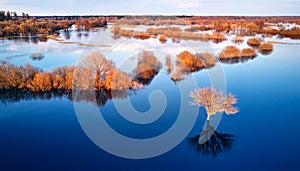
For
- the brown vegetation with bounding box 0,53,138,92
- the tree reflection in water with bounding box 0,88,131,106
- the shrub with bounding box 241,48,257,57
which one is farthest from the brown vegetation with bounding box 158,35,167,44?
the tree reflection in water with bounding box 0,88,131,106

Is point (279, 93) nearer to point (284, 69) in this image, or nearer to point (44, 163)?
point (284, 69)

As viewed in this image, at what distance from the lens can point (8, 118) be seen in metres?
9.38

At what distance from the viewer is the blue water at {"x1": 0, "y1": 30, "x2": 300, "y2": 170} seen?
7043 mm

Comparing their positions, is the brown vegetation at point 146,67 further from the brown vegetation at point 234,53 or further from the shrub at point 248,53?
the shrub at point 248,53

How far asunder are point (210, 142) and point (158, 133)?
1.60 m

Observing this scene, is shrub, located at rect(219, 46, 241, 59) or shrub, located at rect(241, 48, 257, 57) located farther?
shrub, located at rect(241, 48, 257, 57)

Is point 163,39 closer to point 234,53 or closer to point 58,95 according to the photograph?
point 234,53

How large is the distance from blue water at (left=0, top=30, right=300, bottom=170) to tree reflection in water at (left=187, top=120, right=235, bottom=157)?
0.15 meters

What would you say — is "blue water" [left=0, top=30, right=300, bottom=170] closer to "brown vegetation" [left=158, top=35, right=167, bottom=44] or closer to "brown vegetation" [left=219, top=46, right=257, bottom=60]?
"brown vegetation" [left=219, top=46, right=257, bottom=60]

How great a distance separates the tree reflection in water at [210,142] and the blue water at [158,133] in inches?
6.1

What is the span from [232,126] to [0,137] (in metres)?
7.37

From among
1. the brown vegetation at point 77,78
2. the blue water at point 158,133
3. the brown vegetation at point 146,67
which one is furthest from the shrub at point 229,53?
the brown vegetation at point 77,78

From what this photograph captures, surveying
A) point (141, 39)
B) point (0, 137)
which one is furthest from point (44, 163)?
point (141, 39)

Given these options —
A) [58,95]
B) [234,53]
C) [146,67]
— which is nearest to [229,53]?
[234,53]
